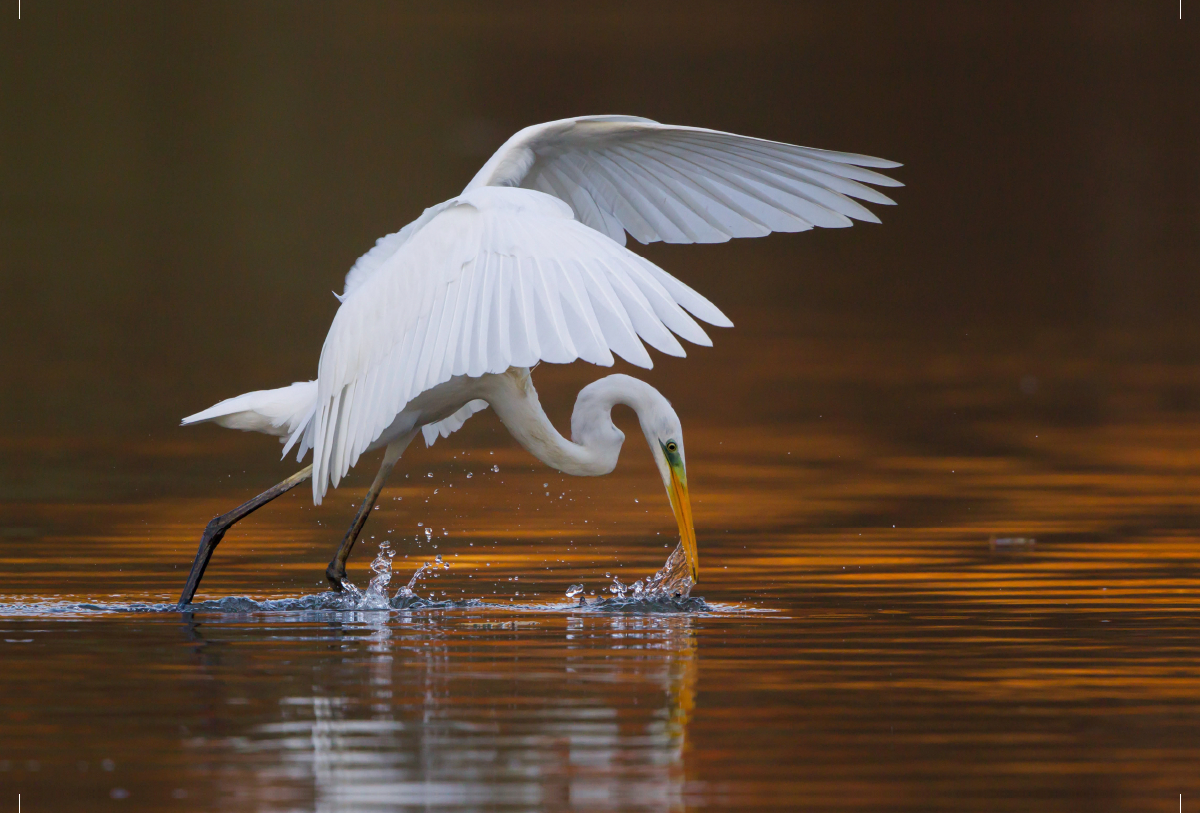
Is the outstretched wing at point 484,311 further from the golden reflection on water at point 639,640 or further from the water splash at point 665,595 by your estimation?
the water splash at point 665,595

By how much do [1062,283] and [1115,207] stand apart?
21.3 ft

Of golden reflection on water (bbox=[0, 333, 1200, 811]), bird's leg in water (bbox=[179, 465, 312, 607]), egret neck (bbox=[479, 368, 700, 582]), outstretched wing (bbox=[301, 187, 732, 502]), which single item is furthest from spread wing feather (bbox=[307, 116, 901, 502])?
golden reflection on water (bbox=[0, 333, 1200, 811])

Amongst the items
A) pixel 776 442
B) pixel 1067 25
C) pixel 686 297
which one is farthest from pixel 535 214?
→ pixel 1067 25

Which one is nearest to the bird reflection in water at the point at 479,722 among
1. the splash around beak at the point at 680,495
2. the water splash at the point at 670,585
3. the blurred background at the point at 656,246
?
the water splash at the point at 670,585

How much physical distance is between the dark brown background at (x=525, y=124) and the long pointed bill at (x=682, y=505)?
697 centimetres

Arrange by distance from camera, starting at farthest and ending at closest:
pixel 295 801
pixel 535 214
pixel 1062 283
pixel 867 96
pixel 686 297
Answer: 1. pixel 867 96
2. pixel 1062 283
3. pixel 535 214
4. pixel 686 297
5. pixel 295 801

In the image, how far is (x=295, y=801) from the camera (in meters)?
6.06

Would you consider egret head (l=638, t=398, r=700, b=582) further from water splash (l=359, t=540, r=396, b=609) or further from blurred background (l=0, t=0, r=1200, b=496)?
blurred background (l=0, t=0, r=1200, b=496)

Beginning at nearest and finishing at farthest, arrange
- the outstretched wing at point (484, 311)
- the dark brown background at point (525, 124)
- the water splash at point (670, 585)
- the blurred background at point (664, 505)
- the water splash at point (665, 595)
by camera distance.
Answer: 1. the blurred background at point (664, 505)
2. the outstretched wing at point (484, 311)
3. the water splash at point (665, 595)
4. the water splash at point (670, 585)
5. the dark brown background at point (525, 124)

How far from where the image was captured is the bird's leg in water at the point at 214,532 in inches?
396

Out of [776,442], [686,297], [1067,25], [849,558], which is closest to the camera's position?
[686,297]

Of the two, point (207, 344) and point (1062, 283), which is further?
point (1062, 283)

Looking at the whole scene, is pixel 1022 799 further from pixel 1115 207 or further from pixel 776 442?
pixel 1115 207

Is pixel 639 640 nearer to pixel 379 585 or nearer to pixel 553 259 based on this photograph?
pixel 553 259
